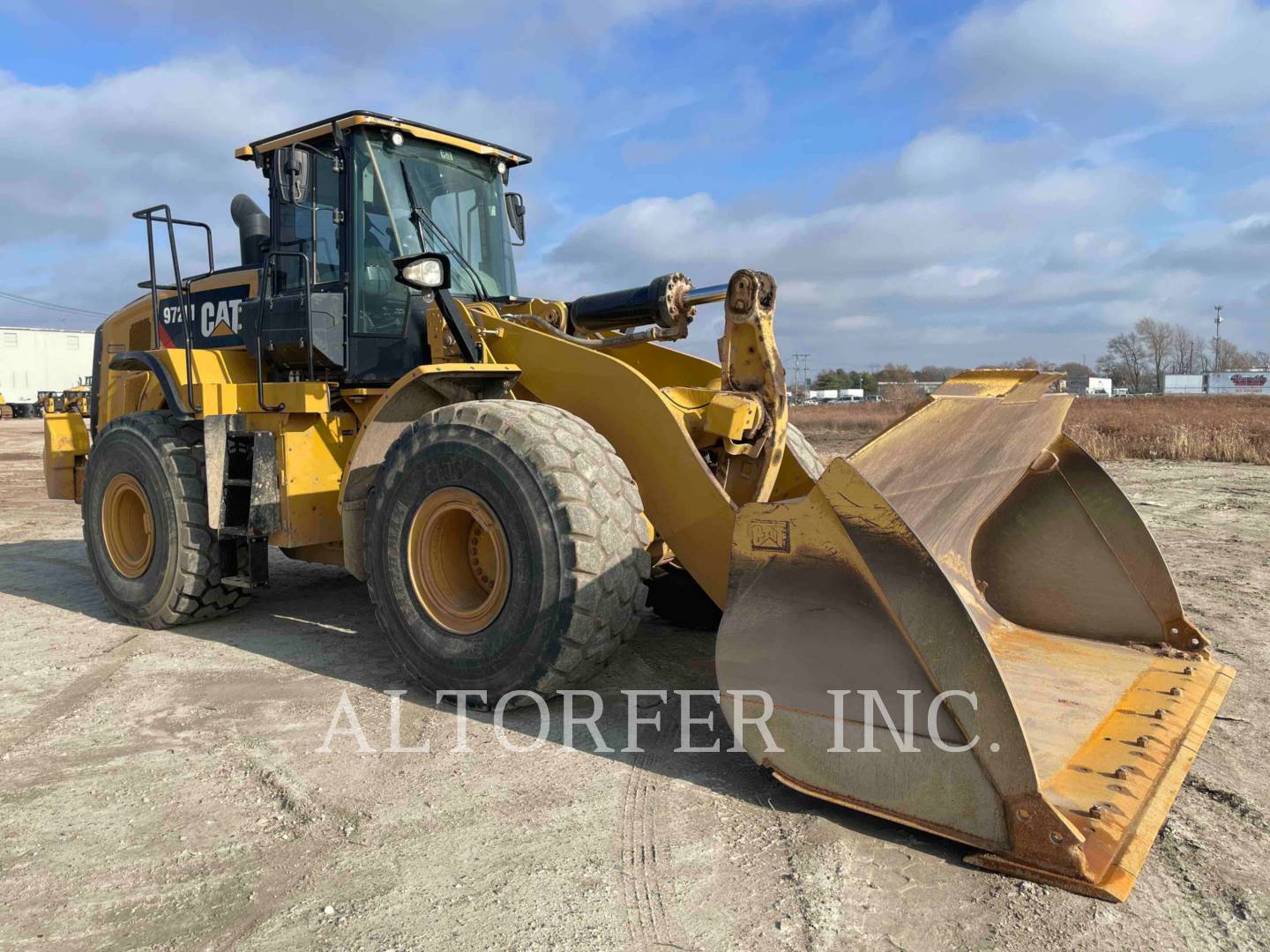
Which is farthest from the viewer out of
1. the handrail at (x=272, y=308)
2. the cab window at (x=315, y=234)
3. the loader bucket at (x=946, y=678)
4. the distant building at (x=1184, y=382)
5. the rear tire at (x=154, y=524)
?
the distant building at (x=1184, y=382)

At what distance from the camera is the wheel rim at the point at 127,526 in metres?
5.91

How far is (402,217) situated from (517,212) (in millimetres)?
1156

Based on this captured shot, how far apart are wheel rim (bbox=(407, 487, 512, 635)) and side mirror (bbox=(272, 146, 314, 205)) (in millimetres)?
1824

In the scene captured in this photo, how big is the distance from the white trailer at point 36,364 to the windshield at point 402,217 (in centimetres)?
5095

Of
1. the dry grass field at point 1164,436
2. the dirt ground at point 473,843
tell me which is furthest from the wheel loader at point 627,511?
the dry grass field at point 1164,436

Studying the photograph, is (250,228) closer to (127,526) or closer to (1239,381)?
(127,526)

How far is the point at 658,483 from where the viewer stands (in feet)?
13.6

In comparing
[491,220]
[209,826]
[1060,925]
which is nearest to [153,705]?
[209,826]

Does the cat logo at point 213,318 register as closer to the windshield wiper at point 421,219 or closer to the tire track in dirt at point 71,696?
the windshield wiper at point 421,219

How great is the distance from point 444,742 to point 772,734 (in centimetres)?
144

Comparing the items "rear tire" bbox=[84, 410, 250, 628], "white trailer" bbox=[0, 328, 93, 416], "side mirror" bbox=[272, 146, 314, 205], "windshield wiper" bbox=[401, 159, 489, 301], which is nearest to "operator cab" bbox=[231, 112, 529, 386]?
"windshield wiper" bbox=[401, 159, 489, 301]

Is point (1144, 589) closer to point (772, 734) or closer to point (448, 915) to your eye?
point (772, 734)

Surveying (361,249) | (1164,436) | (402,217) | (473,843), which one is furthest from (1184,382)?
(473,843)

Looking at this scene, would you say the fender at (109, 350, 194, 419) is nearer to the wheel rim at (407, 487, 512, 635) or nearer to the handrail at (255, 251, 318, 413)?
the handrail at (255, 251, 318, 413)
